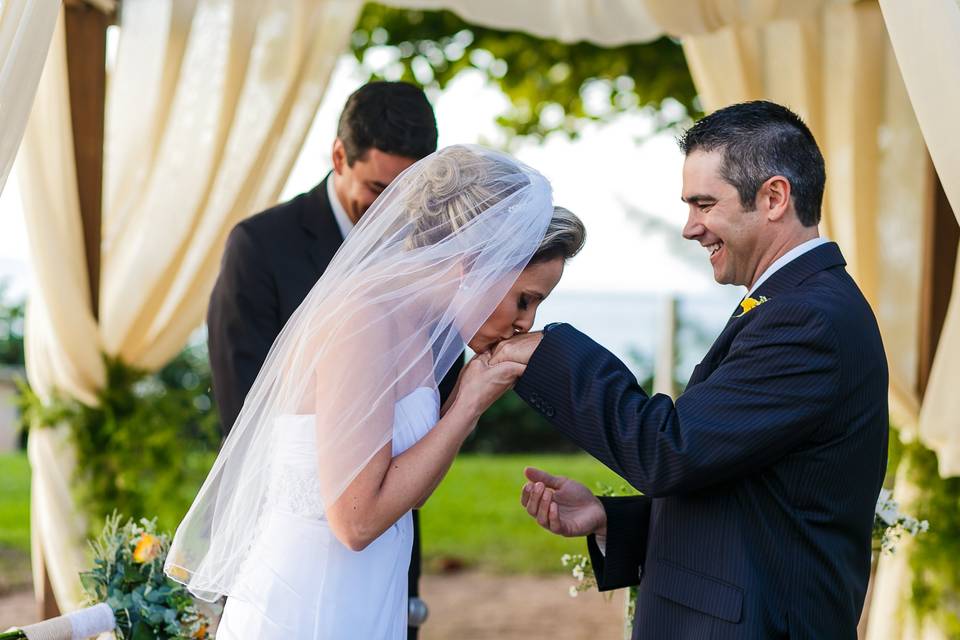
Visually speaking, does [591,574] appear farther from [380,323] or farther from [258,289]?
[258,289]

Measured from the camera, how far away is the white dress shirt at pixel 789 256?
2553 mm

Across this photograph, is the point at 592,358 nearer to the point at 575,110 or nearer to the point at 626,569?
the point at 626,569

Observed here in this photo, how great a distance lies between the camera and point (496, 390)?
8.37 feet

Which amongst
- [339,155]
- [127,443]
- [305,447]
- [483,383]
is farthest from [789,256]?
[127,443]

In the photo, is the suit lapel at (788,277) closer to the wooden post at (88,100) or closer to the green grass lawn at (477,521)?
the wooden post at (88,100)

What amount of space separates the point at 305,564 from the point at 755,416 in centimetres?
101

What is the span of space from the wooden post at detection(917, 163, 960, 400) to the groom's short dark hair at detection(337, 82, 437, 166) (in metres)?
2.35

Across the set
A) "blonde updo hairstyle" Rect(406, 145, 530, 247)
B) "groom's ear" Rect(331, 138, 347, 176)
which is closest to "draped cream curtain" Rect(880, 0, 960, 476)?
"blonde updo hairstyle" Rect(406, 145, 530, 247)

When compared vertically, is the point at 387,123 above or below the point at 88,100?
below

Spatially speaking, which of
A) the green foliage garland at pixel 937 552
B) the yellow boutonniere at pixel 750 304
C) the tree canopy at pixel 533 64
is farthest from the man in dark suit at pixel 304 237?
the tree canopy at pixel 533 64

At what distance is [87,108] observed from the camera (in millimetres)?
4949

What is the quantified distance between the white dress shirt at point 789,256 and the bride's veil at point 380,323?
493 millimetres

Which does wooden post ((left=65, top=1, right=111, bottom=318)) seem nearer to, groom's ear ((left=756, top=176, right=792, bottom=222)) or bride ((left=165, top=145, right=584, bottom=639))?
bride ((left=165, top=145, right=584, bottom=639))

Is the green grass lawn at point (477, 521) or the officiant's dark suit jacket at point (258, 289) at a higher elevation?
the officiant's dark suit jacket at point (258, 289)
